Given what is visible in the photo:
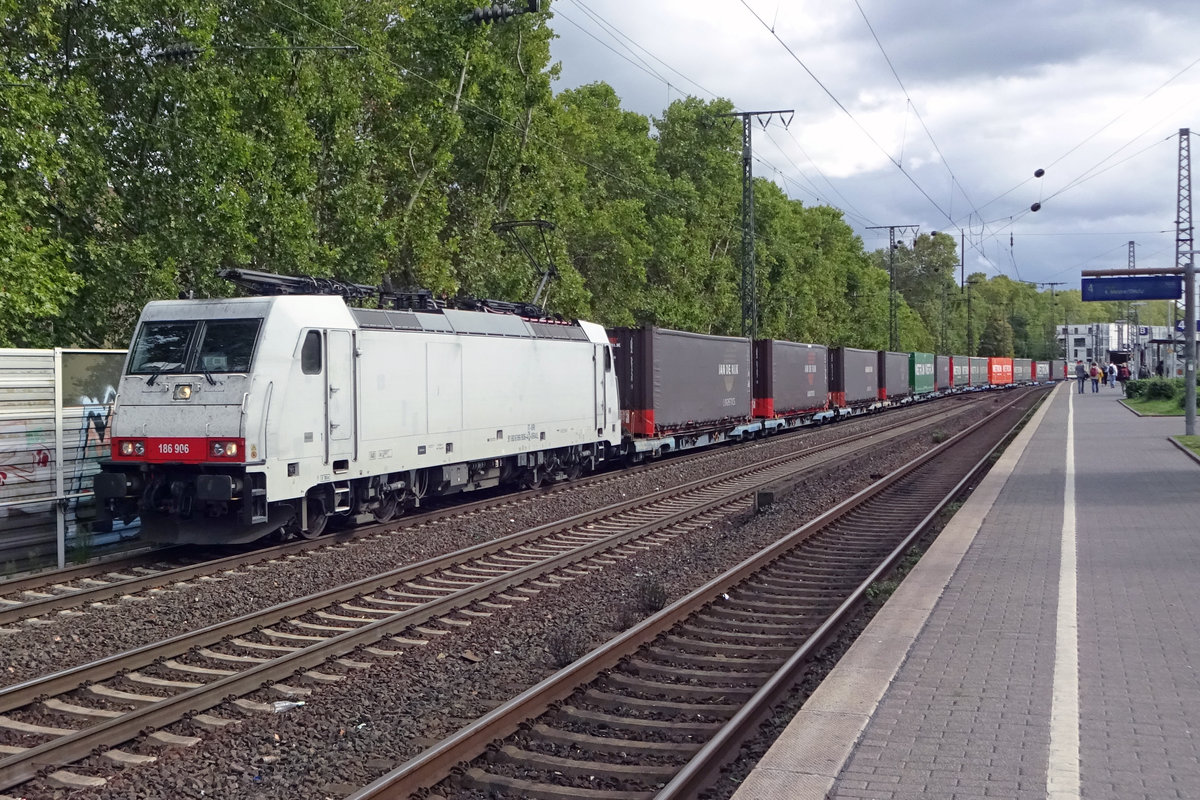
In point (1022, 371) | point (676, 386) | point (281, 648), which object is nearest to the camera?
point (281, 648)

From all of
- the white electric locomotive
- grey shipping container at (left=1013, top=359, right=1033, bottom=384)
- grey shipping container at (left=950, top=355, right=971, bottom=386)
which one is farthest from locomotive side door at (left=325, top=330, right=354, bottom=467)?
grey shipping container at (left=1013, top=359, right=1033, bottom=384)

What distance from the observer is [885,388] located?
50438 mm

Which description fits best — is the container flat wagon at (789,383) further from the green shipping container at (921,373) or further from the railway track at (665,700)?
the railway track at (665,700)

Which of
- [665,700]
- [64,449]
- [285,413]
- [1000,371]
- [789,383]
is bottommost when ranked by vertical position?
[665,700]

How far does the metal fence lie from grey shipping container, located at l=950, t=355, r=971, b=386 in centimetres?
6582

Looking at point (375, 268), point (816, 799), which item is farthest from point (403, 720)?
point (375, 268)

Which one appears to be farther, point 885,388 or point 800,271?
point 800,271

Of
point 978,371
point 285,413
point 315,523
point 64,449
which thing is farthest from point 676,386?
point 978,371

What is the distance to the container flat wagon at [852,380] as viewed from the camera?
41625 millimetres

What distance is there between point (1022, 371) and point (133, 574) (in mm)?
108346

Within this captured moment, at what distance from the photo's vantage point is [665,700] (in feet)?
22.8

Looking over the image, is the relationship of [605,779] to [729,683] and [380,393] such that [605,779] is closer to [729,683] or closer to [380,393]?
[729,683]

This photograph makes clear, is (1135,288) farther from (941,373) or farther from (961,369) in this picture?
(961,369)

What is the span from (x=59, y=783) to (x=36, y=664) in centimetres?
261
